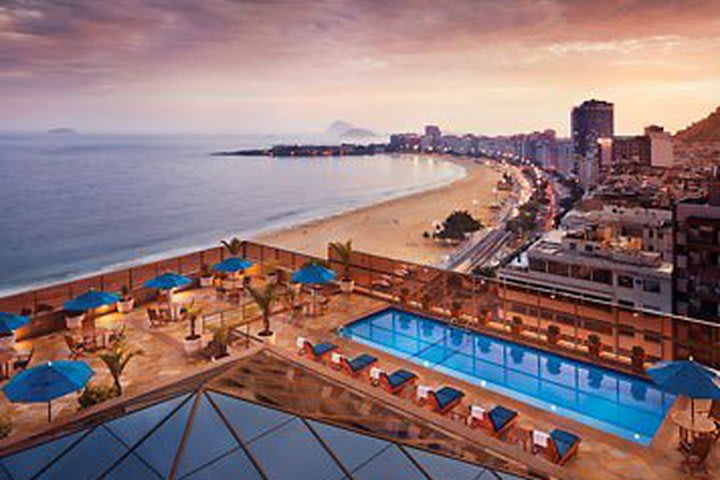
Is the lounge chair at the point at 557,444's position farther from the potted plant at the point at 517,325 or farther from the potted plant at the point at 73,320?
the potted plant at the point at 73,320

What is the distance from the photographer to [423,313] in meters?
15.1

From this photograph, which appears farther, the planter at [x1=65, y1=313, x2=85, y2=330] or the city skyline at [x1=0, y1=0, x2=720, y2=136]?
the city skyline at [x1=0, y1=0, x2=720, y2=136]

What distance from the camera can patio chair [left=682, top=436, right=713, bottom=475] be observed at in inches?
309

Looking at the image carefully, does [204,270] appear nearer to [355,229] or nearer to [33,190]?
[355,229]

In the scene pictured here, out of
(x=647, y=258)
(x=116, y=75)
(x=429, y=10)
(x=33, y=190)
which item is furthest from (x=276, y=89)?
(x=647, y=258)

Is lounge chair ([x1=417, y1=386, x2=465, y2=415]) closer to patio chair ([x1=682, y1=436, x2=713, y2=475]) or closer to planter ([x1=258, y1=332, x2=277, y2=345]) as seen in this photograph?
patio chair ([x1=682, y1=436, x2=713, y2=475])

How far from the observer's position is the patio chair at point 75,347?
1286cm

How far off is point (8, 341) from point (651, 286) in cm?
3986

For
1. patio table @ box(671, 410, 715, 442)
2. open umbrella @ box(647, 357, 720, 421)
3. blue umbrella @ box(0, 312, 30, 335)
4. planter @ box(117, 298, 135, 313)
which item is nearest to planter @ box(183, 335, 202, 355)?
blue umbrella @ box(0, 312, 30, 335)

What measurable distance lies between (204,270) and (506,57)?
229ft

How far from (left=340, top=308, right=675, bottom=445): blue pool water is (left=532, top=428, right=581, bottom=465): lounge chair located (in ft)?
4.90

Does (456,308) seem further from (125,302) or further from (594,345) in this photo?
(125,302)

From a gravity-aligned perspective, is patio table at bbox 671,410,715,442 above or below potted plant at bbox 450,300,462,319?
below

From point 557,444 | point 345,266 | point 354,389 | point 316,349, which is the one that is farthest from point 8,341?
point 557,444
